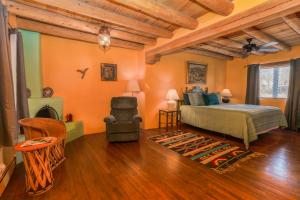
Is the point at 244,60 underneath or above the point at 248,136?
above

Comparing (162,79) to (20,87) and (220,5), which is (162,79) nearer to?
(220,5)

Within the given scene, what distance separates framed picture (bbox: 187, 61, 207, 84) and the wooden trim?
200 centimetres

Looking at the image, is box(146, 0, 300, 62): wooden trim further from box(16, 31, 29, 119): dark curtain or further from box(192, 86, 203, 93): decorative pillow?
→ box(16, 31, 29, 119): dark curtain

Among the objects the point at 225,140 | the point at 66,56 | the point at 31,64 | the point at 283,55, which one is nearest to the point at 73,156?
the point at 31,64

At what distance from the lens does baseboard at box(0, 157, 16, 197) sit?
1.74 meters

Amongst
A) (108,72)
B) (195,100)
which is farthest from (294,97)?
(108,72)

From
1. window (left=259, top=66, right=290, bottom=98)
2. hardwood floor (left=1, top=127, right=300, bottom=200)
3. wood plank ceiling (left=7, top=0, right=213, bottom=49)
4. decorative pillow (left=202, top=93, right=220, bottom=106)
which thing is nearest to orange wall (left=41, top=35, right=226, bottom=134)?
wood plank ceiling (left=7, top=0, right=213, bottom=49)

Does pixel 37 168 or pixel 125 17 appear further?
pixel 125 17

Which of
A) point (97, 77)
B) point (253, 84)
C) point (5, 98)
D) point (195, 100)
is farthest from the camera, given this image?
point (253, 84)

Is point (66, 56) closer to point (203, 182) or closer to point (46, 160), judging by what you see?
point (46, 160)

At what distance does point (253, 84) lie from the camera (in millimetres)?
5289

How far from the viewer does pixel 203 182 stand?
6.46 ft

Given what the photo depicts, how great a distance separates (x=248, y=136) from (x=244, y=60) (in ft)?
11.9

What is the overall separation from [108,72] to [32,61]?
161 cm
